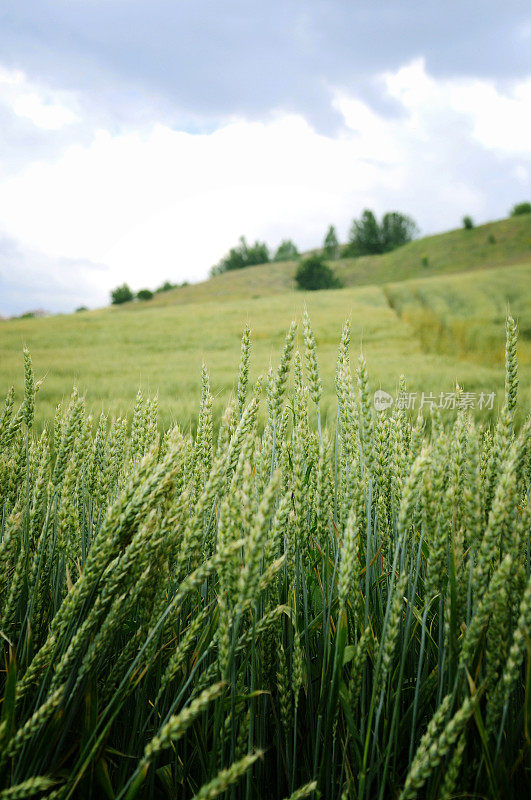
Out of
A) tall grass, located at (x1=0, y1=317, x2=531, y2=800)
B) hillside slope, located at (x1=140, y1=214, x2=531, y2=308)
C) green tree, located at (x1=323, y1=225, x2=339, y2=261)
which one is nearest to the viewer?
tall grass, located at (x1=0, y1=317, x2=531, y2=800)

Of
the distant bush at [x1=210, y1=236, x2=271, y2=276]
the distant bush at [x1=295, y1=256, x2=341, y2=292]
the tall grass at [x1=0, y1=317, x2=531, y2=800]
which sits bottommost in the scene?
the tall grass at [x1=0, y1=317, x2=531, y2=800]

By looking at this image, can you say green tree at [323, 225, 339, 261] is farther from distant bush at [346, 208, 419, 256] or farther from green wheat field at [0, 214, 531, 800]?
green wheat field at [0, 214, 531, 800]

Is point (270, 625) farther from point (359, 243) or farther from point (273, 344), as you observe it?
point (359, 243)

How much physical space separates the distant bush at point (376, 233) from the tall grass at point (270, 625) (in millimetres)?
78504

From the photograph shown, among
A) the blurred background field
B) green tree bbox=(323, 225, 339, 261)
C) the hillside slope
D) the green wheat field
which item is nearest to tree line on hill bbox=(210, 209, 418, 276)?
green tree bbox=(323, 225, 339, 261)

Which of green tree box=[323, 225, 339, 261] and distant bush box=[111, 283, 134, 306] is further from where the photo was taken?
green tree box=[323, 225, 339, 261]

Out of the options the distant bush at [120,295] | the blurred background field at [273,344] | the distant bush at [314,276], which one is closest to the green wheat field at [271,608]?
the blurred background field at [273,344]

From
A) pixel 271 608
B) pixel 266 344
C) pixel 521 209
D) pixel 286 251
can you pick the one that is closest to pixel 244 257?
pixel 286 251

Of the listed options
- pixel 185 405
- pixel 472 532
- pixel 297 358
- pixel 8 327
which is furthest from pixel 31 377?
pixel 8 327

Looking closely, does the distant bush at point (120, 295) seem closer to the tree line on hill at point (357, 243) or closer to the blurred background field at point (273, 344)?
the tree line on hill at point (357, 243)

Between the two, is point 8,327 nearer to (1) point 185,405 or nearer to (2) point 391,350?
(2) point 391,350

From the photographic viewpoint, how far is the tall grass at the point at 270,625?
31.4 inches

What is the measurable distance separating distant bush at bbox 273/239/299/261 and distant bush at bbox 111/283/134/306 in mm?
30765

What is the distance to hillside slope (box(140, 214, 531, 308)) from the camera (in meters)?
49.3
